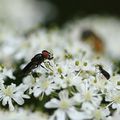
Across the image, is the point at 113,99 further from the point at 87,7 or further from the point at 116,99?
the point at 87,7

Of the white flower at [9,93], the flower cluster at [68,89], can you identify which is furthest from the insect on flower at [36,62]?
the white flower at [9,93]

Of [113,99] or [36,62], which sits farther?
[36,62]

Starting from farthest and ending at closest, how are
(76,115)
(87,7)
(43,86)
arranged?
(87,7)
(43,86)
(76,115)

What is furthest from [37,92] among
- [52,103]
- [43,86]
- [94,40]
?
[94,40]

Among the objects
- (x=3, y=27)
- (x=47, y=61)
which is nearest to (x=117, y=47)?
(x=3, y=27)

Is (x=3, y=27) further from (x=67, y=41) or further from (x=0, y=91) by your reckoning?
(x=0, y=91)

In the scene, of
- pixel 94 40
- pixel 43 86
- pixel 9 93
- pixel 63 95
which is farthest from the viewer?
pixel 94 40
